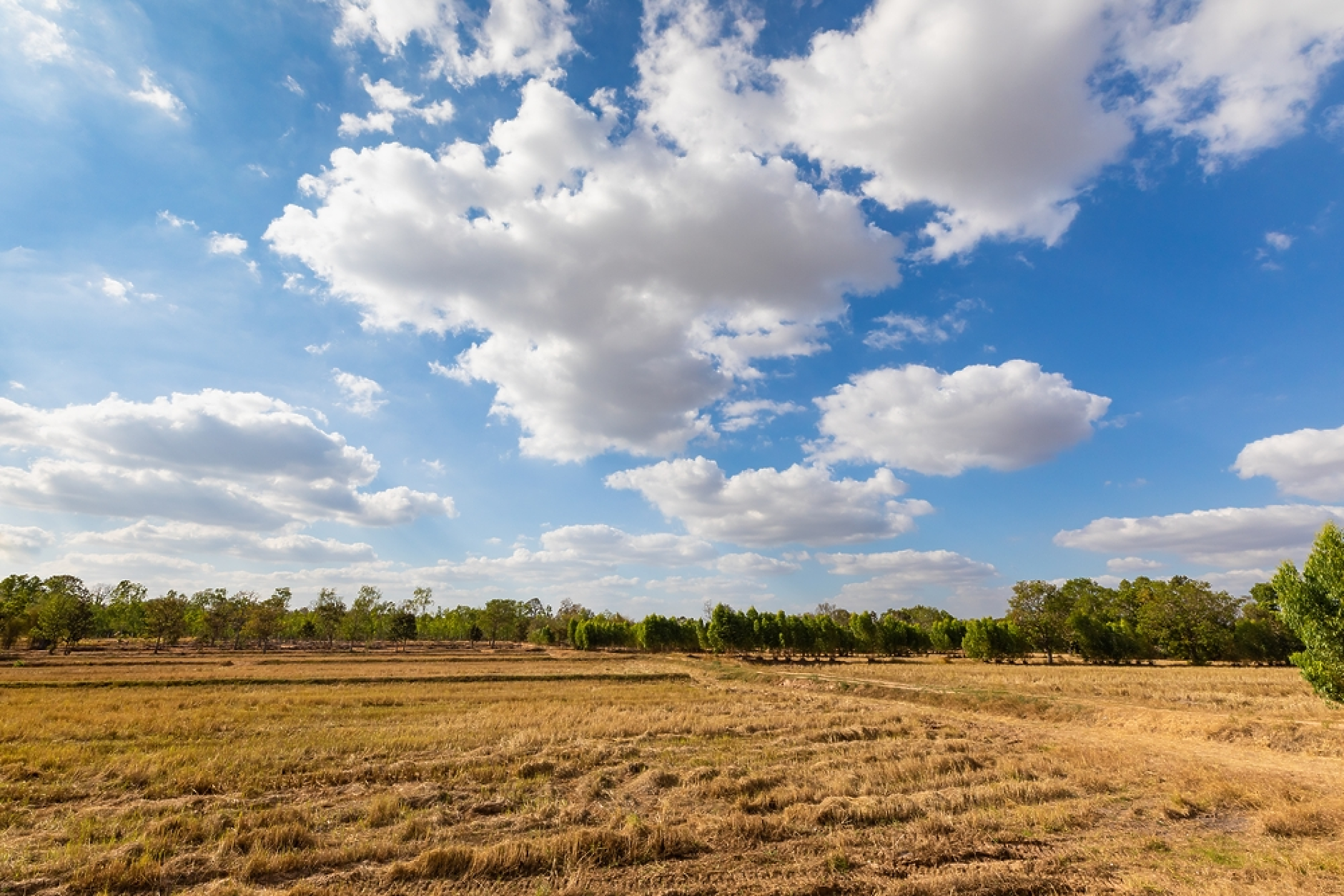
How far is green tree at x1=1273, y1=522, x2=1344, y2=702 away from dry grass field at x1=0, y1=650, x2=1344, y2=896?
299 cm

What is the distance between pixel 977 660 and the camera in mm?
98812

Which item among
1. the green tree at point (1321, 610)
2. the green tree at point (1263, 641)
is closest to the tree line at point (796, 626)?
the green tree at point (1263, 641)

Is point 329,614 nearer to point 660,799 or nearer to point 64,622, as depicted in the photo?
point 64,622

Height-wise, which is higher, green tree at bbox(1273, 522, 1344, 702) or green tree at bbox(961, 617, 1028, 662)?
green tree at bbox(1273, 522, 1344, 702)

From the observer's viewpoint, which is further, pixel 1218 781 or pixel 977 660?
pixel 977 660

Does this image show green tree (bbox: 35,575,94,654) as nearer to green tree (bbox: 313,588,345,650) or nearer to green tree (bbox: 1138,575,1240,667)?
green tree (bbox: 313,588,345,650)

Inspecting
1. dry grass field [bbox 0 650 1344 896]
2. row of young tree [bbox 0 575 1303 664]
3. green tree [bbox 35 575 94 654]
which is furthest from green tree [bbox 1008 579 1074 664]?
green tree [bbox 35 575 94 654]

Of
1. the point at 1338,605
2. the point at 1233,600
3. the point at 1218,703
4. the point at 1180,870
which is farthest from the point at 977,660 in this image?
the point at 1180,870

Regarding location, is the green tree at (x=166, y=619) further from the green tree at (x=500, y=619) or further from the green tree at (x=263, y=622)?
the green tree at (x=500, y=619)

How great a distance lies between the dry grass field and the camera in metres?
10.7

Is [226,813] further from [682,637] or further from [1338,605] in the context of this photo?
[682,637]

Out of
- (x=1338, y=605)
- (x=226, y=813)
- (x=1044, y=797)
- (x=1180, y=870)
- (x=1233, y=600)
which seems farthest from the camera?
(x=1233, y=600)

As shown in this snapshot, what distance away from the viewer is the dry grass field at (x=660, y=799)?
1066cm

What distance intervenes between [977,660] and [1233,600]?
142 ft
